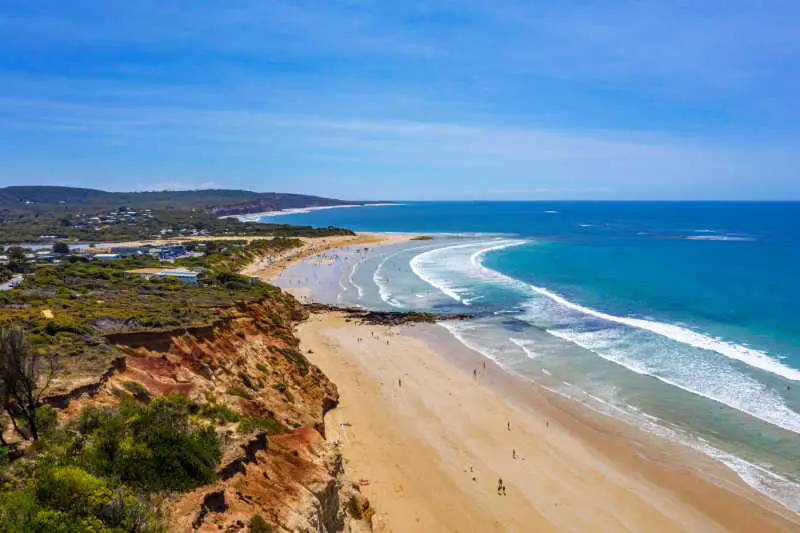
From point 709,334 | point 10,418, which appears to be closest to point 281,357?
point 10,418

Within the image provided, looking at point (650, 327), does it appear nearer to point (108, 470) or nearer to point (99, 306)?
point (99, 306)

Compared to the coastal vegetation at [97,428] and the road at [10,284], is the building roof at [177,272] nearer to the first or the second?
the road at [10,284]

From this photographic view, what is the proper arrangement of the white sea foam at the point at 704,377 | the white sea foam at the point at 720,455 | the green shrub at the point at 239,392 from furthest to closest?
1. the white sea foam at the point at 704,377
2. the green shrub at the point at 239,392
3. the white sea foam at the point at 720,455

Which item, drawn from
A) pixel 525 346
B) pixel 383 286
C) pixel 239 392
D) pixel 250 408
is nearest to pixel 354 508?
pixel 250 408

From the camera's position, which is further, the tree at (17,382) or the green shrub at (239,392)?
the green shrub at (239,392)

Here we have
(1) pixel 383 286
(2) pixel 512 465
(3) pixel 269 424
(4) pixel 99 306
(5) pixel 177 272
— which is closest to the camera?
(3) pixel 269 424

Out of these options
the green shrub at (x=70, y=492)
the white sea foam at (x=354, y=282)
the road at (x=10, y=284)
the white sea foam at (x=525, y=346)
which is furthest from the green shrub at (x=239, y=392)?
the white sea foam at (x=354, y=282)
